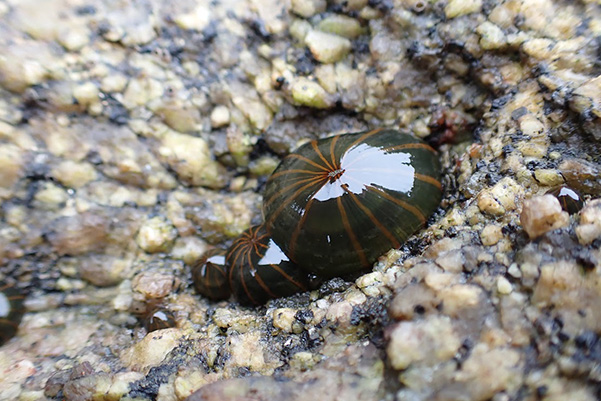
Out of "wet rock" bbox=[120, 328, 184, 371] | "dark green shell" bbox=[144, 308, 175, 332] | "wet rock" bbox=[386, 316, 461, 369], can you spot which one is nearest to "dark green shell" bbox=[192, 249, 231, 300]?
"dark green shell" bbox=[144, 308, 175, 332]

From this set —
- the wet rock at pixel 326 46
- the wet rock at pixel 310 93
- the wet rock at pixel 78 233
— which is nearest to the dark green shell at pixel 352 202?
the wet rock at pixel 310 93

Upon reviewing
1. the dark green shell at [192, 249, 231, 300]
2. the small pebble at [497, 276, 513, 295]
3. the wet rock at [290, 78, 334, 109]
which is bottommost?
the dark green shell at [192, 249, 231, 300]

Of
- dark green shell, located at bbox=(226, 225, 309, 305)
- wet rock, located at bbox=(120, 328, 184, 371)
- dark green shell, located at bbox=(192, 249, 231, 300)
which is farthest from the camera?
dark green shell, located at bbox=(192, 249, 231, 300)

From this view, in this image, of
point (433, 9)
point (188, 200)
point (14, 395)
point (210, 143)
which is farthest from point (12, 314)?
point (433, 9)

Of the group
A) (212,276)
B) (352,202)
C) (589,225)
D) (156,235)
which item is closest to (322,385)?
(352,202)

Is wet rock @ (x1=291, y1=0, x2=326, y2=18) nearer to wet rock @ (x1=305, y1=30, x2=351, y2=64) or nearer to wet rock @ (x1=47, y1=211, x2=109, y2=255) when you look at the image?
wet rock @ (x1=305, y1=30, x2=351, y2=64)

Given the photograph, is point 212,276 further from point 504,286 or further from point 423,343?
point 504,286

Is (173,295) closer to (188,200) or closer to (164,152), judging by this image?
Result: (188,200)
